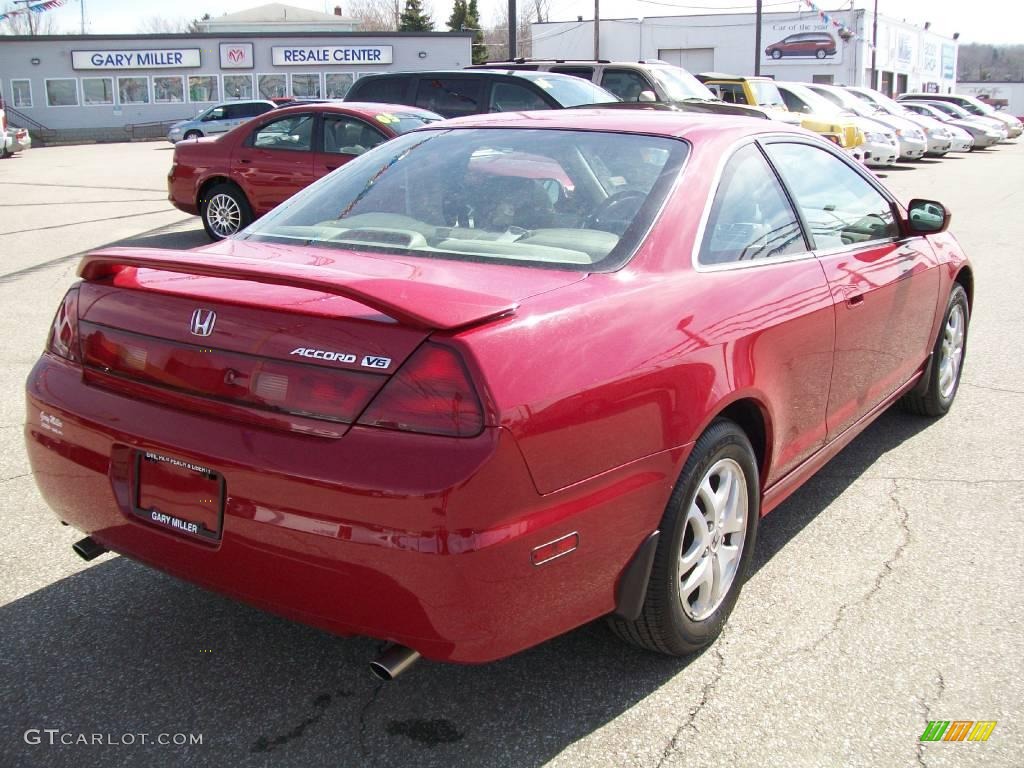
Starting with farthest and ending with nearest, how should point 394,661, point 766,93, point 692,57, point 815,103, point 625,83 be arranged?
point 692,57 < point 815,103 < point 766,93 < point 625,83 < point 394,661

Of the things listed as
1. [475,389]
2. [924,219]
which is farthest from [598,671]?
[924,219]

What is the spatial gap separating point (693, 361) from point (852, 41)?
63.0m

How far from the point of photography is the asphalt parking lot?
261 centimetres

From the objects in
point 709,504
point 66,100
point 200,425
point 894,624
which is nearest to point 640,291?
point 709,504

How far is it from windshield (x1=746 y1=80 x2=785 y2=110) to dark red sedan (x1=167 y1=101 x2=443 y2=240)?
37.0ft

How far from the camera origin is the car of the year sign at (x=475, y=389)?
2.29 metres

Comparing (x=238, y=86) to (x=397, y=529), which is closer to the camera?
(x=397, y=529)

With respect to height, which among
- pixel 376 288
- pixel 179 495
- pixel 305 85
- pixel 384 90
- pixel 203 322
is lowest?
pixel 179 495

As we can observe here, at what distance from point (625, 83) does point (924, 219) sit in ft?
39.3

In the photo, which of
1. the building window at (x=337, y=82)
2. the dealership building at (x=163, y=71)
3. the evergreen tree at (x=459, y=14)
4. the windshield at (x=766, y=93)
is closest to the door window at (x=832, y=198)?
the windshield at (x=766, y=93)

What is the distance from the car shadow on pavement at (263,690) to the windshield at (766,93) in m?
19.0

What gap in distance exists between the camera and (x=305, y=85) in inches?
1864

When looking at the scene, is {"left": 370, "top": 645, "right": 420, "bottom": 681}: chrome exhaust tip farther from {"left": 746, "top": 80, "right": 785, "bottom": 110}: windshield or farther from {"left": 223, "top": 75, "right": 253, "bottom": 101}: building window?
{"left": 223, "top": 75, "right": 253, "bottom": 101}: building window

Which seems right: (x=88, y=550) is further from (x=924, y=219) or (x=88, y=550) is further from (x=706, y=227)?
(x=924, y=219)
